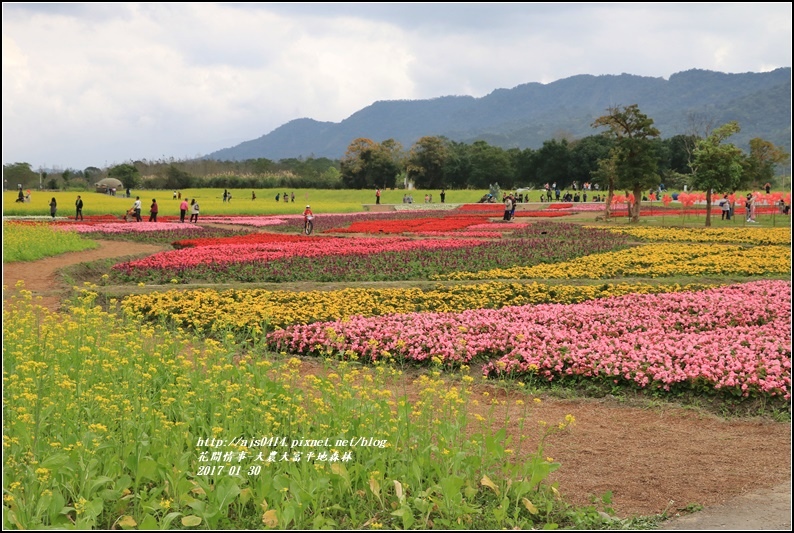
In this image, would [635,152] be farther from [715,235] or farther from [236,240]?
[236,240]

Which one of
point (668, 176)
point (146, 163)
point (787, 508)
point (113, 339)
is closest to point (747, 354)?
point (787, 508)

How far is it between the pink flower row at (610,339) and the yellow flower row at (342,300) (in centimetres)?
82

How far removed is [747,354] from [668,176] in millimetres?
83180

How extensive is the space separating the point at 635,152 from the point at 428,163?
2131 inches

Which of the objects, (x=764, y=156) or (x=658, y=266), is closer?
(x=658, y=266)

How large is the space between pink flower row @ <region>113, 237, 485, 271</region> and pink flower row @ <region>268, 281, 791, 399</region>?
844cm

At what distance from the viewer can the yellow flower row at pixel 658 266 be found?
698 inches

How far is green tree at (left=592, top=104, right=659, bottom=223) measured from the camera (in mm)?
36438

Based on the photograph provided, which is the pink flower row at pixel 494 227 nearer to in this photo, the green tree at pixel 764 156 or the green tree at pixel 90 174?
the green tree at pixel 764 156

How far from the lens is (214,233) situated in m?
30.4

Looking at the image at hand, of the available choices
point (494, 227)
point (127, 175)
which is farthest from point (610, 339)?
point (127, 175)

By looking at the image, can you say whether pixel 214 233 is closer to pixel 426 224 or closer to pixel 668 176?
pixel 426 224

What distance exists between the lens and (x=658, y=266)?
60.6ft

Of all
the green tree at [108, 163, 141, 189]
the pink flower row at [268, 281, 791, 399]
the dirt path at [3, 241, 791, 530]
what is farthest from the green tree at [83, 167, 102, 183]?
the dirt path at [3, 241, 791, 530]
